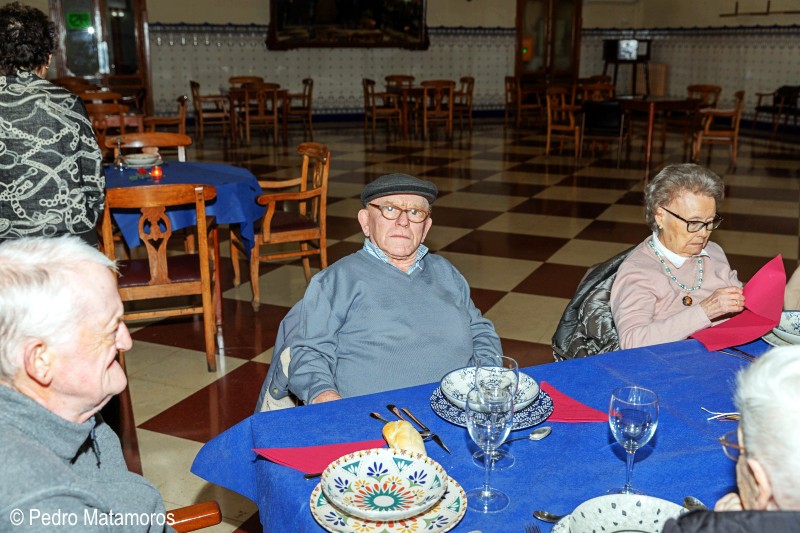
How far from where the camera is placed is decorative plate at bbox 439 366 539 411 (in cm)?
164

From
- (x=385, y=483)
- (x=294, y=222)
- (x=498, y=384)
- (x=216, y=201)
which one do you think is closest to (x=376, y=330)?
(x=498, y=384)

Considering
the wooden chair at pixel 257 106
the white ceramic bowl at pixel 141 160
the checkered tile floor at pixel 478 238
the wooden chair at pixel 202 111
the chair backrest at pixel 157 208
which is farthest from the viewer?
the wooden chair at pixel 202 111

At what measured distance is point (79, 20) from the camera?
470 inches

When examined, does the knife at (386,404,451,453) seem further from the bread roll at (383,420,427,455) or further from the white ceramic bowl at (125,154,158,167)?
the white ceramic bowl at (125,154,158,167)

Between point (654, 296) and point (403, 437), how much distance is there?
116cm

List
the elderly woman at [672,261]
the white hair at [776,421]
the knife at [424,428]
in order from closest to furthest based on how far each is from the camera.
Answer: the white hair at [776,421]
the knife at [424,428]
the elderly woman at [672,261]

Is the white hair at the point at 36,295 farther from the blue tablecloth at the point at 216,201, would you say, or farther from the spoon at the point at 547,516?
the blue tablecloth at the point at 216,201

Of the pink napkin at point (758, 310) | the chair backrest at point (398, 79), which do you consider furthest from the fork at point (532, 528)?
the chair backrest at point (398, 79)

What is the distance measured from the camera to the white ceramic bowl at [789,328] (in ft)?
6.52

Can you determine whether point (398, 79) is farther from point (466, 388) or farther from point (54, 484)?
point (54, 484)

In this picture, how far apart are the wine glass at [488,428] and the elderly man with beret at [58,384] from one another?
0.55 metres

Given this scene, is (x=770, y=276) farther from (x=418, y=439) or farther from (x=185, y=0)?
(x=185, y=0)

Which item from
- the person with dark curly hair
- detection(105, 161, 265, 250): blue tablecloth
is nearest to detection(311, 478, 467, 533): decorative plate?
the person with dark curly hair

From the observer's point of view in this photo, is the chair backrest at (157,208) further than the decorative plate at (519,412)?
Yes
